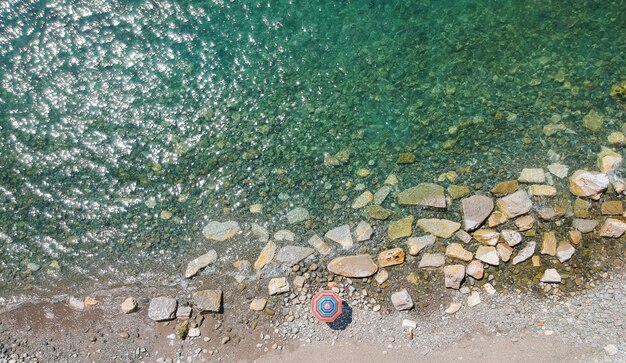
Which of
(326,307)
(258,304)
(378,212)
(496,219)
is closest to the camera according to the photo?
(326,307)

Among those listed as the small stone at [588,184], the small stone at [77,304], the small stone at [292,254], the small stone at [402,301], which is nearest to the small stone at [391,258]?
the small stone at [402,301]

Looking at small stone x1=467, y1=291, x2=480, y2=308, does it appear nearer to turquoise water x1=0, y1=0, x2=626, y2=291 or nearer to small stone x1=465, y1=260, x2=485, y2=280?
small stone x1=465, y1=260, x2=485, y2=280

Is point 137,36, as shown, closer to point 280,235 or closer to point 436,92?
point 280,235

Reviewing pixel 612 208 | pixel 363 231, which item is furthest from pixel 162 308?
pixel 612 208

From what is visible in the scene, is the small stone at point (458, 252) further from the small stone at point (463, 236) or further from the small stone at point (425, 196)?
the small stone at point (425, 196)

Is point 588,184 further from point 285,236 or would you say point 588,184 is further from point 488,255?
point 285,236
